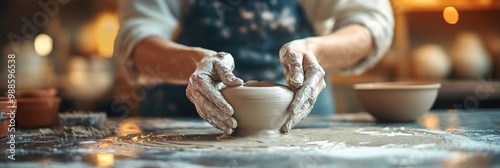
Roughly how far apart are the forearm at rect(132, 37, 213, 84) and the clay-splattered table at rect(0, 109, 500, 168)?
303 millimetres

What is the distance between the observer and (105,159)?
2.88 ft

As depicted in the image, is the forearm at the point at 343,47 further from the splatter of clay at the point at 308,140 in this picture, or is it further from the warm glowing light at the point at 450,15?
the warm glowing light at the point at 450,15

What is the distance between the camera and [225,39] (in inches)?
74.4

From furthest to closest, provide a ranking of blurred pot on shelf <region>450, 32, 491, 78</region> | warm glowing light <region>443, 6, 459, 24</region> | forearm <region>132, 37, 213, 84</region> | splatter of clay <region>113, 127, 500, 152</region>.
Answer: warm glowing light <region>443, 6, 459, 24</region> < blurred pot on shelf <region>450, 32, 491, 78</region> < forearm <region>132, 37, 213, 84</region> < splatter of clay <region>113, 127, 500, 152</region>

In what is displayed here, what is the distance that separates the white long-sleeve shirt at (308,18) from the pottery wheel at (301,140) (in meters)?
0.64

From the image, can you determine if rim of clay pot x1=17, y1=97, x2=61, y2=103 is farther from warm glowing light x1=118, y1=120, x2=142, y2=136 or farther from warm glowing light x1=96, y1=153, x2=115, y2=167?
warm glowing light x1=96, y1=153, x2=115, y2=167

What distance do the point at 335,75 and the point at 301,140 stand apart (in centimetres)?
254

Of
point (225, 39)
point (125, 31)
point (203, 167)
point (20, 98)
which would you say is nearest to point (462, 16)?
point (225, 39)

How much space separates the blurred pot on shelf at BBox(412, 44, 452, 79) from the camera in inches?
133

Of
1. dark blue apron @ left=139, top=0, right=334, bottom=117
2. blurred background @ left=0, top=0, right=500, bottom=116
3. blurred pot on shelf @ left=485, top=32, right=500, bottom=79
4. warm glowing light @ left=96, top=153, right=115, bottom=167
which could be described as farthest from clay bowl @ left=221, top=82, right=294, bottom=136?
blurred pot on shelf @ left=485, top=32, right=500, bottom=79

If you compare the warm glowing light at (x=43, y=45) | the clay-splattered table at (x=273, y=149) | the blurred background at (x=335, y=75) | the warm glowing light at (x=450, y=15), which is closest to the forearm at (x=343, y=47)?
the clay-splattered table at (x=273, y=149)

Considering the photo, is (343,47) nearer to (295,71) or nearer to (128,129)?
(295,71)

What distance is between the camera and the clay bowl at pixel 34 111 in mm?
1464

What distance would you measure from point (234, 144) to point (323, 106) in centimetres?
104
